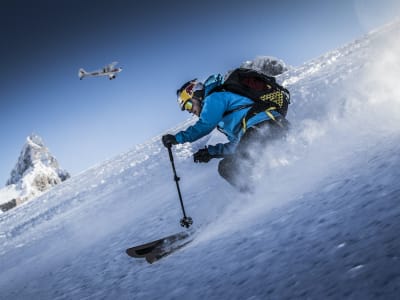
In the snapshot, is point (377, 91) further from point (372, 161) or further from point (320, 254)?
point (320, 254)

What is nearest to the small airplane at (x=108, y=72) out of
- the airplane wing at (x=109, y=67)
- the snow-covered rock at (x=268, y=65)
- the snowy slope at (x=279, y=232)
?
the airplane wing at (x=109, y=67)

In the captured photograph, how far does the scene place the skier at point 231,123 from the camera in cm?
669

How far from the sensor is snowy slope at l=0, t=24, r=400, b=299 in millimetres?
2494

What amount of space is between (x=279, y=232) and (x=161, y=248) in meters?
2.39

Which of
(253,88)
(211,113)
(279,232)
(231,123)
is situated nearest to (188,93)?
(211,113)

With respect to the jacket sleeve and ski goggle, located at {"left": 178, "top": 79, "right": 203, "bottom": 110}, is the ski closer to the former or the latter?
the jacket sleeve

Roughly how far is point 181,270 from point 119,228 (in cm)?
540

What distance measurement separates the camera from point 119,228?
8984mm

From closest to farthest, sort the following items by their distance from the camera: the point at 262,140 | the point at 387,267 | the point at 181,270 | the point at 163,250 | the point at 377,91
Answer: the point at 387,267 → the point at 181,270 → the point at 163,250 → the point at 262,140 → the point at 377,91

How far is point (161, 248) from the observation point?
5336 mm

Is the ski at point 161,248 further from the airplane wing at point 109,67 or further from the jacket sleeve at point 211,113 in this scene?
the airplane wing at point 109,67

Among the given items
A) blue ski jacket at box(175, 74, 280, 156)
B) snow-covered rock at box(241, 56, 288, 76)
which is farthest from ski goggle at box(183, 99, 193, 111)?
snow-covered rock at box(241, 56, 288, 76)

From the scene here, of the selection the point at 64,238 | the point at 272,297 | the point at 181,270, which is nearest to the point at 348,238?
the point at 272,297

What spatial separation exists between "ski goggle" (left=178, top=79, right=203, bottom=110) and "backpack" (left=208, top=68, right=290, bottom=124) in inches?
17.2
